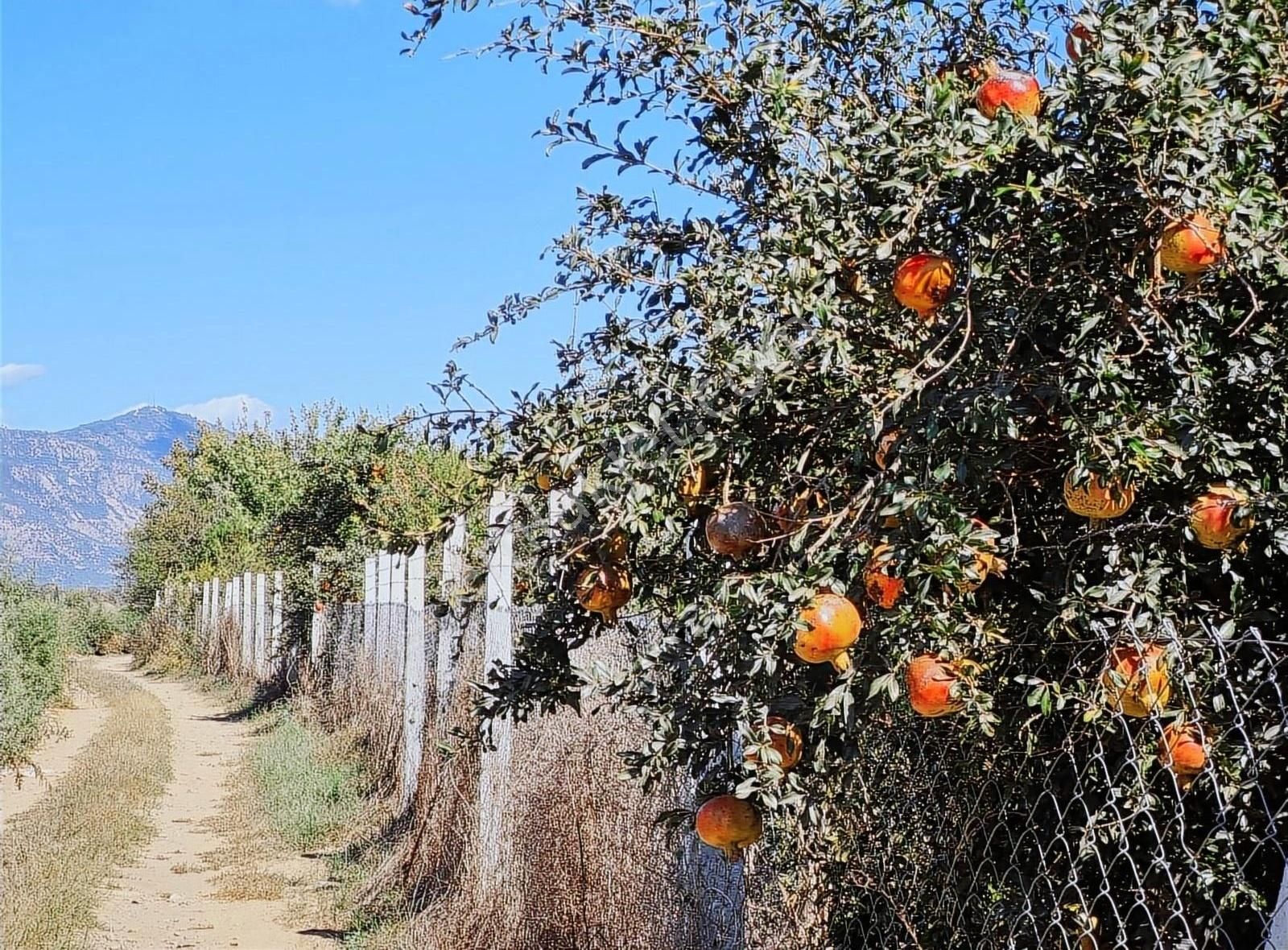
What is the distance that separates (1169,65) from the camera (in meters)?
1.62

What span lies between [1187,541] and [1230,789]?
1.18 ft

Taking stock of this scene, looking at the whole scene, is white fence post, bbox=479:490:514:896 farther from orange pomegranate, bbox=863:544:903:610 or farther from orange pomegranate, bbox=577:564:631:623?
Answer: orange pomegranate, bbox=863:544:903:610

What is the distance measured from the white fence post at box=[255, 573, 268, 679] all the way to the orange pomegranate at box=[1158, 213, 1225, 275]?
19109mm

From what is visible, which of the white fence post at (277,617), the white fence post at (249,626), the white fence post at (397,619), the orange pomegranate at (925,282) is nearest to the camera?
the orange pomegranate at (925,282)

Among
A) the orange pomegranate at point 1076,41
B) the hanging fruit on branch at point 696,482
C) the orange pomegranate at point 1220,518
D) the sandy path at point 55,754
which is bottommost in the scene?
the sandy path at point 55,754

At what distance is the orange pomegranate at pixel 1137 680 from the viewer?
1756mm

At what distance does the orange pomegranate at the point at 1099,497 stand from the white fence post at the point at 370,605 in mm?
9164

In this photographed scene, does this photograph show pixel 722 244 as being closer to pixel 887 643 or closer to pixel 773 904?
pixel 887 643

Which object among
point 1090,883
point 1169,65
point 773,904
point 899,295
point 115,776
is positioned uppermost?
point 1169,65

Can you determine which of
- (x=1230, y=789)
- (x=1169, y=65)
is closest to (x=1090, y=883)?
(x=1230, y=789)

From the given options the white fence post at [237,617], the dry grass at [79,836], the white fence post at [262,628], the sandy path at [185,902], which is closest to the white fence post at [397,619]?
the sandy path at [185,902]

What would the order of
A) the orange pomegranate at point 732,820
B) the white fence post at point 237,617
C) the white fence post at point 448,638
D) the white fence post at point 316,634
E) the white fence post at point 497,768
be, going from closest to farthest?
the orange pomegranate at point 732,820 < the white fence post at point 497,768 < the white fence post at point 448,638 < the white fence post at point 316,634 < the white fence post at point 237,617

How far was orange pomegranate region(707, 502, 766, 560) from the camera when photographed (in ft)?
6.77

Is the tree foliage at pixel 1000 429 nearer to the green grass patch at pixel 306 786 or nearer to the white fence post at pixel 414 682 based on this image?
the white fence post at pixel 414 682
